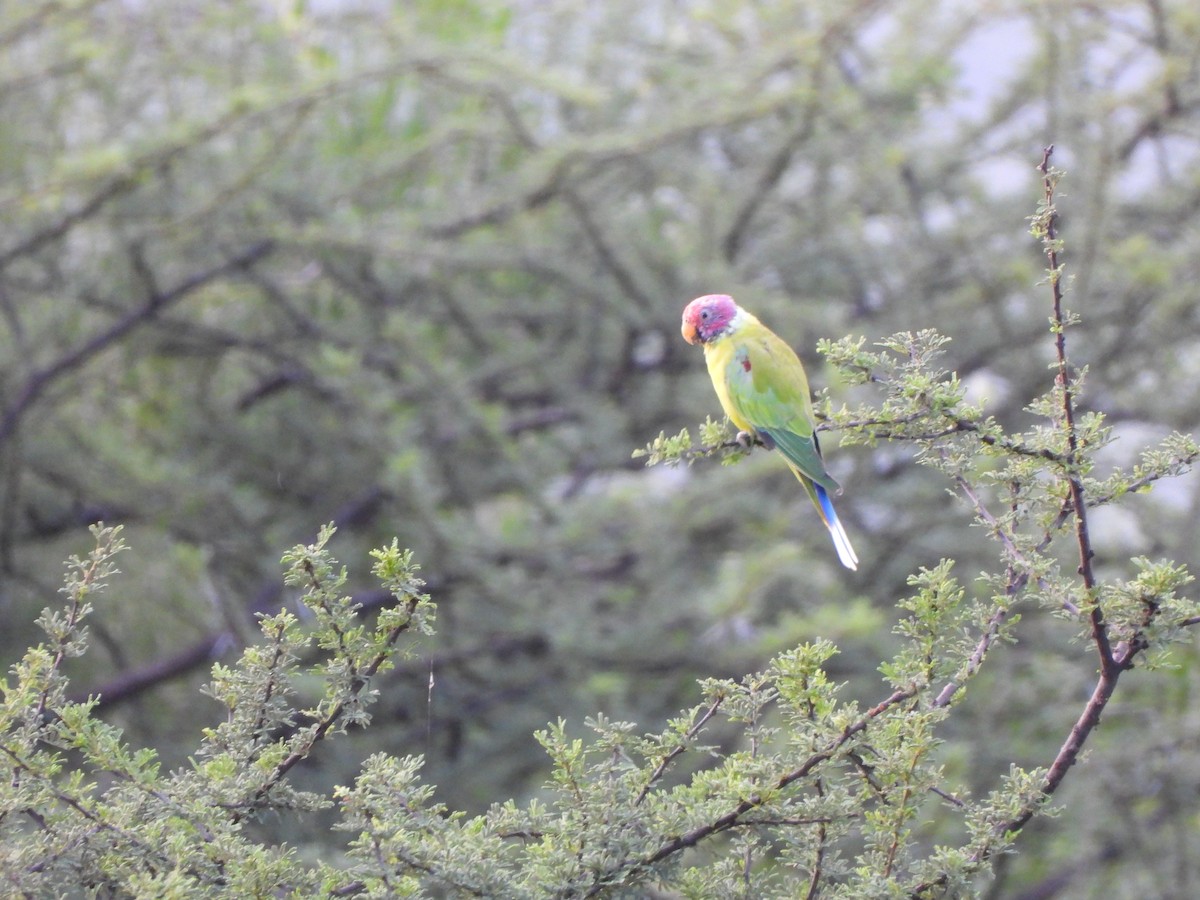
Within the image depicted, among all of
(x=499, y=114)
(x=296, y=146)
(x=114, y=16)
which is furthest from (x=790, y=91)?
(x=114, y=16)

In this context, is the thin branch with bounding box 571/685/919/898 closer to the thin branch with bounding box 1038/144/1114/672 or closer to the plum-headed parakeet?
the thin branch with bounding box 1038/144/1114/672

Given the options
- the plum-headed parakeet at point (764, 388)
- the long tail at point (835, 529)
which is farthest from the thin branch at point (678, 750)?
the plum-headed parakeet at point (764, 388)

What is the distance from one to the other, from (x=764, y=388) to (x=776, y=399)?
6 cm

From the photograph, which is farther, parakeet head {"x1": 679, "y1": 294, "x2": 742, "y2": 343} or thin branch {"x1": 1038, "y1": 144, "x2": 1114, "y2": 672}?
parakeet head {"x1": 679, "y1": 294, "x2": 742, "y2": 343}

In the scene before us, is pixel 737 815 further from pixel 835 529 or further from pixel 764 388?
pixel 764 388

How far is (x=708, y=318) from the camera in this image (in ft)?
12.4

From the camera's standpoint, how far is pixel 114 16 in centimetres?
656

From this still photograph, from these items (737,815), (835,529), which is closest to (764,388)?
(835,529)

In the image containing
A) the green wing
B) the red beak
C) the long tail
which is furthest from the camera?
the red beak

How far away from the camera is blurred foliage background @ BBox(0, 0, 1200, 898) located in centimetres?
510

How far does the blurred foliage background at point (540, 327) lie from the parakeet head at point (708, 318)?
86cm

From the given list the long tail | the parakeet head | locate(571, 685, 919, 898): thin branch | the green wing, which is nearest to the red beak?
the parakeet head

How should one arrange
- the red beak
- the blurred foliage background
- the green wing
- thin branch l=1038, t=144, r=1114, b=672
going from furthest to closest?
the blurred foliage background → the red beak → the green wing → thin branch l=1038, t=144, r=1114, b=672

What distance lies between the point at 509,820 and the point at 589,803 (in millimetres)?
121
